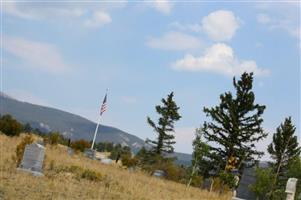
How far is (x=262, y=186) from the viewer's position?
28.3 meters

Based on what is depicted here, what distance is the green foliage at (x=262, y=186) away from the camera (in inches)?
1112

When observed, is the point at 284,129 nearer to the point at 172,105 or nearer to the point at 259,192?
the point at 172,105

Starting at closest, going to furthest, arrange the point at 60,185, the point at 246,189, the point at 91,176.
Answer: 1. the point at 60,185
2. the point at 91,176
3. the point at 246,189

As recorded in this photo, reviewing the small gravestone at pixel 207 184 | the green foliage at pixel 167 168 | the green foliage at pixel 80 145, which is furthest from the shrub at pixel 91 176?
the green foliage at pixel 80 145

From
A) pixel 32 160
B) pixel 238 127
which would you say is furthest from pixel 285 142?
pixel 32 160

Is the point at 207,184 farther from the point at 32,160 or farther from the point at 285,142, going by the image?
the point at 32,160

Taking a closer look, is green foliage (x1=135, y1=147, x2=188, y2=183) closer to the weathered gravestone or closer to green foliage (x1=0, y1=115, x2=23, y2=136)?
the weathered gravestone

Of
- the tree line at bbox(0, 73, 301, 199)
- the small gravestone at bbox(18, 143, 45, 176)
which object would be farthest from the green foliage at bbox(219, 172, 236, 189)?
the small gravestone at bbox(18, 143, 45, 176)

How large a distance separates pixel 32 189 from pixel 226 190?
20.9 meters

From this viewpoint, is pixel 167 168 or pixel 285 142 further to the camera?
pixel 285 142

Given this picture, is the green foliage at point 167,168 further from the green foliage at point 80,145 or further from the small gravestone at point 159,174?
the green foliage at point 80,145

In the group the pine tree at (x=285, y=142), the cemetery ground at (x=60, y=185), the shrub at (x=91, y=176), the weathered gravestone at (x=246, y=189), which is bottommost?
the cemetery ground at (x=60, y=185)

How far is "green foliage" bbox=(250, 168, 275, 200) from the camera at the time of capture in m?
28.2

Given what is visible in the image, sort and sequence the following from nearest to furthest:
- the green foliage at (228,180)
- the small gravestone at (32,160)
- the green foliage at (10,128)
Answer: the small gravestone at (32,160), the green foliage at (228,180), the green foliage at (10,128)
